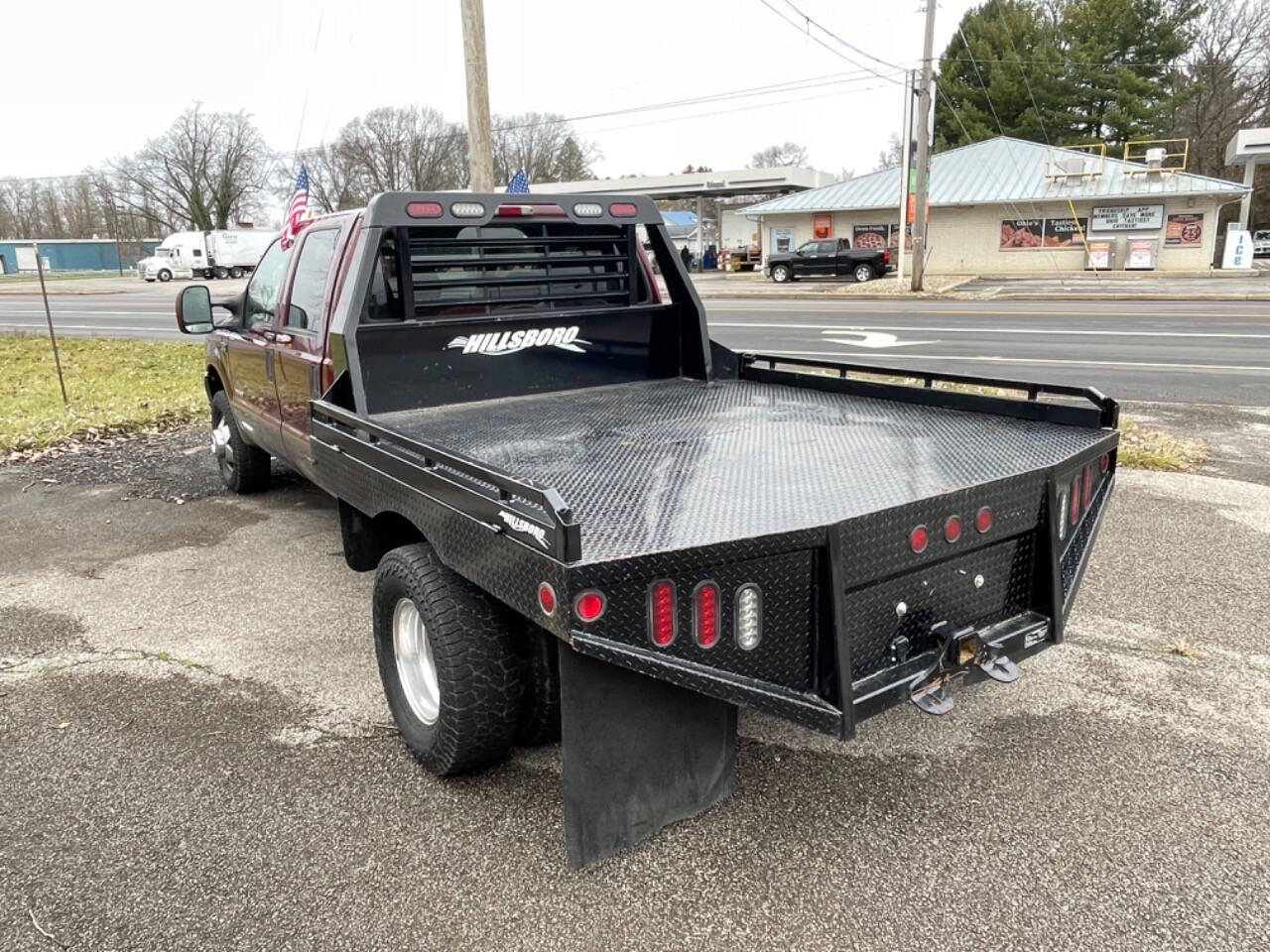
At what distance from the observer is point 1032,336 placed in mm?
15812

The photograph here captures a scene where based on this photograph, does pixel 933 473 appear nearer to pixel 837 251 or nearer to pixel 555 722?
pixel 555 722

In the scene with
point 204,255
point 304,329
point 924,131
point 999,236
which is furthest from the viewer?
point 204,255

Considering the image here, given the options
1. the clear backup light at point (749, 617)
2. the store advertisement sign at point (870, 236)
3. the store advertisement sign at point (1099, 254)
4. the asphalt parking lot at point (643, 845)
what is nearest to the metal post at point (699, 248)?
the store advertisement sign at point (870, 236)

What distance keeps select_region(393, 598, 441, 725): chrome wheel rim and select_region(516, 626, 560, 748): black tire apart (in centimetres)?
36

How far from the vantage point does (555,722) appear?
3129mm

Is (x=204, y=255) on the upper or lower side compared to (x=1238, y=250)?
upper

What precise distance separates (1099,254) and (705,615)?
124 ft

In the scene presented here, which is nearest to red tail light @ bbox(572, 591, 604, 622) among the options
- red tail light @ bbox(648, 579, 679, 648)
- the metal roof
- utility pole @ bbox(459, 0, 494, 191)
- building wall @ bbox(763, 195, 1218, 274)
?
red tail light @ bbox(648, 579, 679, 648)

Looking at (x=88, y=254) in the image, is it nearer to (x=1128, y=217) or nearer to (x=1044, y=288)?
(x=1128, y=217)

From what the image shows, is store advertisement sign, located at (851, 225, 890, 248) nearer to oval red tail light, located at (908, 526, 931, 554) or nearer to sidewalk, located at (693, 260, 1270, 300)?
sidewalk, located at (693, 260, 1270, 300)

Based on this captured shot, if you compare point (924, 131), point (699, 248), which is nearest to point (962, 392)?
point (924, 131)

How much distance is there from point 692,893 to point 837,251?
34.1 meters

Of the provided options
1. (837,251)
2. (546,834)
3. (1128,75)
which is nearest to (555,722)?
(546,834)

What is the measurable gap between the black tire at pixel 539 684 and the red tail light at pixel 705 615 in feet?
2.12
